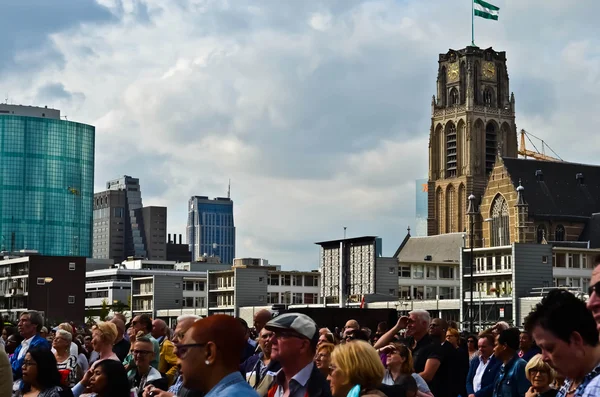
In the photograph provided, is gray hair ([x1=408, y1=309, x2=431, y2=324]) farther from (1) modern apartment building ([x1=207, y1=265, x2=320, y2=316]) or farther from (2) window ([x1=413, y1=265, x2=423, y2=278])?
A: (2) window ([x1=413, y1=265, x2=423, y2=278])

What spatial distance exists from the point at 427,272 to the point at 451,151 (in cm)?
3063

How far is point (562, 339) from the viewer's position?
6.30 metres

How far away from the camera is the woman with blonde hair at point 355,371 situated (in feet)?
25.1

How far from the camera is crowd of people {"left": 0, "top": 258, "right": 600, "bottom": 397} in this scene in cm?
632

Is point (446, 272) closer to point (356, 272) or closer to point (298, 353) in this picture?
point (356, 272)

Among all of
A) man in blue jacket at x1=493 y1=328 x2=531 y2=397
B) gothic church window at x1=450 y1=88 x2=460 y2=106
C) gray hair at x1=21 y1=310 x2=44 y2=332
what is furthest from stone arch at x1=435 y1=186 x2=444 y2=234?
man in blue jacket at x1=493 y1=328 x2=531 y2=397

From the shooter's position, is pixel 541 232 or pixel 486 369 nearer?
pixel 486 369

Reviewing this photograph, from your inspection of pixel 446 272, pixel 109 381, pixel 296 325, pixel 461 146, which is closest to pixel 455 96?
pixel 461 146

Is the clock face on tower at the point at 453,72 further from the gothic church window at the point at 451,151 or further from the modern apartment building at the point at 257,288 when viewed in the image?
the modern apartment building at the point at 257,288

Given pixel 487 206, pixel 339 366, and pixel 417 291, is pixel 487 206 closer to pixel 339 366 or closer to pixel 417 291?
pixel 417 291

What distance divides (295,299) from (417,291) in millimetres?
13514

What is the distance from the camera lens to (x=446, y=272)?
390 feet

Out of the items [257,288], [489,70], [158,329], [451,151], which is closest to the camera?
[158,329]

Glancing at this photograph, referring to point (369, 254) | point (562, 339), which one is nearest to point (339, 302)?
point (369, 254)
